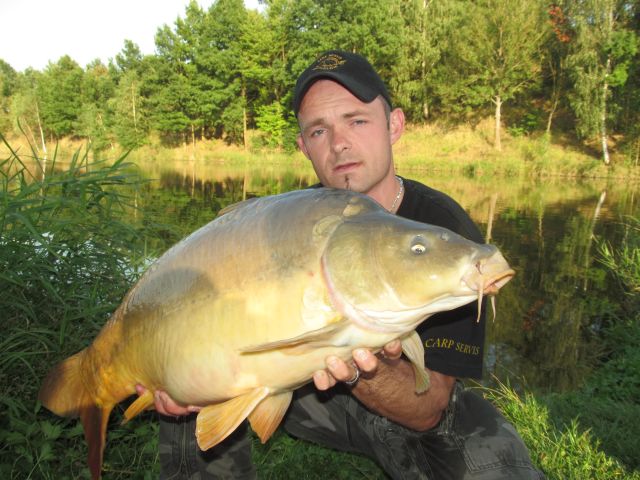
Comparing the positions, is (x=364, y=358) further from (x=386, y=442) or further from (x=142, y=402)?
(x=386, y=442)

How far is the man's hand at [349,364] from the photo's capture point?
104 cm

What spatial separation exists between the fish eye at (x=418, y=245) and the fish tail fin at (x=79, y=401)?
931 mm

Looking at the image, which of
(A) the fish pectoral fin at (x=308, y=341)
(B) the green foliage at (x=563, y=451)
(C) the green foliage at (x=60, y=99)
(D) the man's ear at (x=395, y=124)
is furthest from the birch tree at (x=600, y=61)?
(C) the green foliage at (x=60, y=99)

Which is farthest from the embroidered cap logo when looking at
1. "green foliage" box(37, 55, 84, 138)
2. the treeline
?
"green foliage" box(37, 55, 84, 138)

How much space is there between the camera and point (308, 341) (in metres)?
0.97

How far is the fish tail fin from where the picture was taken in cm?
133

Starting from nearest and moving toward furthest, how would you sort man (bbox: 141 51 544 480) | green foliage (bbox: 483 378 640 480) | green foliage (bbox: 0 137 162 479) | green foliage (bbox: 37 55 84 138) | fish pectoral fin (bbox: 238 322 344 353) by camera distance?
fish pectoral fin (bbox: 238 322 344 353), man (bbox: 141 51 544 480), green foliage (bbox: 0 137 162 479), green foliage (bbox: 483 378 640 480), green foliage (bbox: 37 55 84 138)

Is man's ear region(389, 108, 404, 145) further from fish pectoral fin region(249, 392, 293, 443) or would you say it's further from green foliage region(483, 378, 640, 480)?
green foliage region(483, 378, 640, 480)

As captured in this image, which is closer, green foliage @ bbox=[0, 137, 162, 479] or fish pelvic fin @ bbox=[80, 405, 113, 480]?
fish pelvic fin @ bbox=[80, 405, 113, 480]

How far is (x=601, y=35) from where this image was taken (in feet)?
51.1

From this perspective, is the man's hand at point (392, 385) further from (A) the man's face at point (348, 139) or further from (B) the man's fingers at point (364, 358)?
(A) the man's face at point (348, 139)

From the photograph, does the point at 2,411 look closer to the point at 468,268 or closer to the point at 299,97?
the point at 299,97

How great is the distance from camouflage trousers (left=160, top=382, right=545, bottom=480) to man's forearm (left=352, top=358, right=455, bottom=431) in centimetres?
9

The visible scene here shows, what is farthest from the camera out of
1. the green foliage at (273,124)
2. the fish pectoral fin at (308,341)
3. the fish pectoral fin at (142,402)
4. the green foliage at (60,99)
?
the green foliage at (60,99)
